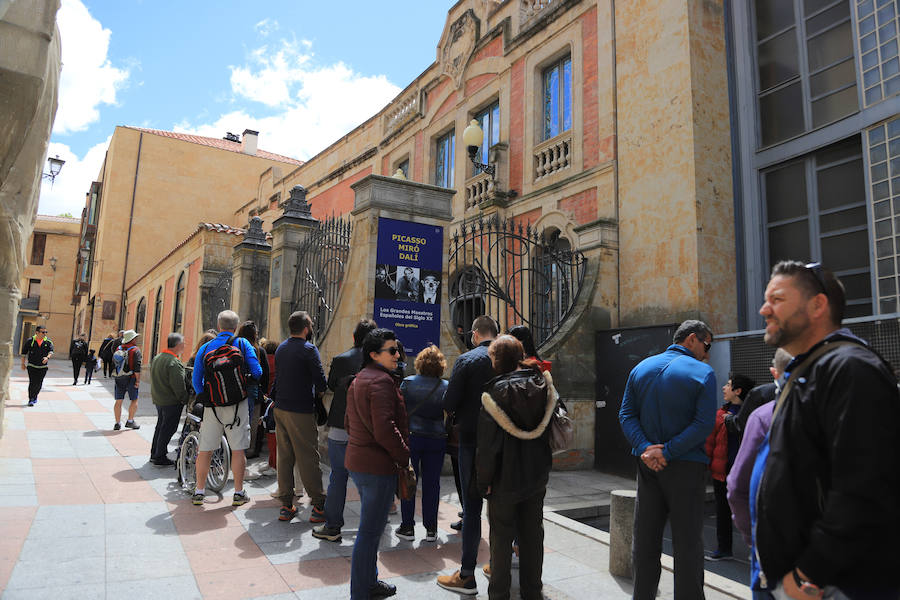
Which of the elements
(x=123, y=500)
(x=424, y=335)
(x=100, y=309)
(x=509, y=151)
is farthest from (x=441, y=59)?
(x=100, y=309)

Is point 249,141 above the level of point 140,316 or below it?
above

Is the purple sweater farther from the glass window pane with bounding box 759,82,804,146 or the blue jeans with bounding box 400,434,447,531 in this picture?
the glass window pane with bounding box 759,82,804,146

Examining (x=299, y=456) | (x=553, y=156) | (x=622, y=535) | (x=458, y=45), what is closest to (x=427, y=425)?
A: (x=299, y=456)

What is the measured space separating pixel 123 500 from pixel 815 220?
8.84 m

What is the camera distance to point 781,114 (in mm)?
7988

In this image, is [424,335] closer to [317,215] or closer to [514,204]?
[514,204]

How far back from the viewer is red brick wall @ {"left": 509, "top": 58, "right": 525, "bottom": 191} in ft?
38.5

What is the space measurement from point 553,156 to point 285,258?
214 inches

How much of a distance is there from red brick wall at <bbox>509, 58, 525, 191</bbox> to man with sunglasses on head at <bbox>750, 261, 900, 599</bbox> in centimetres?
987

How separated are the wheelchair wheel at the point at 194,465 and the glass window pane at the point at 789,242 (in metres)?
7.56

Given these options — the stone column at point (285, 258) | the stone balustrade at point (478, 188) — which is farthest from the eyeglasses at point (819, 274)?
the stone balustrade at point (478, 188)

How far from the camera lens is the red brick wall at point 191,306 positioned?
1578cm

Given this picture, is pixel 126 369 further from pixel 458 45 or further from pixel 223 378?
pixel 458 45

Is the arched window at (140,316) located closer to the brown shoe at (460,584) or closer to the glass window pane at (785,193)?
the glass window pane at (785,193)
